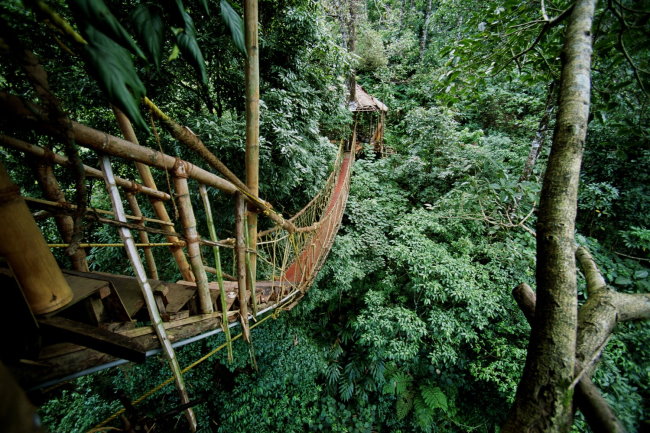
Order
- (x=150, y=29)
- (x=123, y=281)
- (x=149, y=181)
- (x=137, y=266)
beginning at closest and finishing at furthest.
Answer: (x=150, y=29) < (x=137, y=266) < (x=123, y=281) < (x=149, y=181)

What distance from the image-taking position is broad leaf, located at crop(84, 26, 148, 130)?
393mm

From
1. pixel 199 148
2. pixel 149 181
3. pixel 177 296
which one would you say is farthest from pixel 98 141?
pixel 149 181

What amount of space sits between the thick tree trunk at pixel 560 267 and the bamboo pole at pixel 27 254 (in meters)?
1.17

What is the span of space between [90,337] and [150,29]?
0.76 meters

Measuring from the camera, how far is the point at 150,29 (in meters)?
0.49

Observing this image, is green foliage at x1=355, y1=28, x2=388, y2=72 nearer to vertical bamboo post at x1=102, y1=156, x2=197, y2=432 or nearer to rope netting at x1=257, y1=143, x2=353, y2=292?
rope netting at x1=257, y1=143, x2=353, y2=292

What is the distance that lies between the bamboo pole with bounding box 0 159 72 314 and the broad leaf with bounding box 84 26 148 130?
1.07 feet

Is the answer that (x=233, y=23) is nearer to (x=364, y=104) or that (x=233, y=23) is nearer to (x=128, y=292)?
Result: (x=128, y=292)

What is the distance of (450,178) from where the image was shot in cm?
453

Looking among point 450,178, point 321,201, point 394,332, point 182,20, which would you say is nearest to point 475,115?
point 450,178

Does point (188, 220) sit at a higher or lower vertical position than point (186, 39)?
lower

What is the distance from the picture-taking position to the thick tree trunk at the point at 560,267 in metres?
0.53

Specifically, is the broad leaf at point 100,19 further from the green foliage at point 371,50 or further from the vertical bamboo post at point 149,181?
the green foliage at point 371,50

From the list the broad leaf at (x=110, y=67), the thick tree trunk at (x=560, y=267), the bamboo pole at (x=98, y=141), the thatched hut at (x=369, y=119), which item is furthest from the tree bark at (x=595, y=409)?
the thatched hut at (x=369, y=119)
